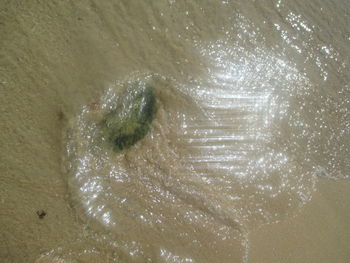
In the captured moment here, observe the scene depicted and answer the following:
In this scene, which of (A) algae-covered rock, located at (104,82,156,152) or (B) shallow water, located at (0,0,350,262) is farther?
(A) algae-covered rock, located at (104,82,156,152)

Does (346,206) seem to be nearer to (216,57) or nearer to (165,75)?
(216,57)

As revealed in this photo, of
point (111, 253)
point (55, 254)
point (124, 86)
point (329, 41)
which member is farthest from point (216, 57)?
point (55, 254)

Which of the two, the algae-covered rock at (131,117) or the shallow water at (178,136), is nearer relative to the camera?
the shallow water at (178,136)
